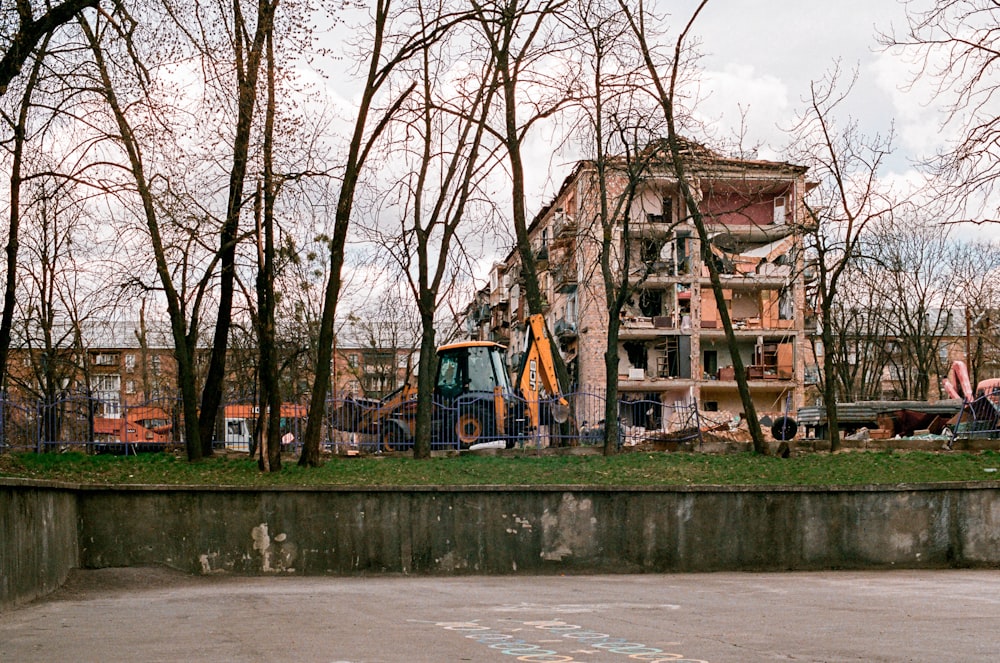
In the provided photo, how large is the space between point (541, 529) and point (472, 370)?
1349cm

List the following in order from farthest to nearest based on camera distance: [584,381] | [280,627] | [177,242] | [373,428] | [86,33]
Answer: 1. [584,381]
2. [373,428]
3. [177,242]
4. [86,33]
5. [280,627]

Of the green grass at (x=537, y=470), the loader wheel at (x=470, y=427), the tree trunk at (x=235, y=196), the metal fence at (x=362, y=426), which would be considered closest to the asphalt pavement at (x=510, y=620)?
the green grass at (x=537, y=470)

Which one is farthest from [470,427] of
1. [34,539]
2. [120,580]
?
[34,539]

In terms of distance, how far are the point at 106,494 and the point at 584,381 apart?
157ft

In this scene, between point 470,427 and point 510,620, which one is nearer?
point 510,620

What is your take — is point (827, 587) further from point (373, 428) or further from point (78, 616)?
point (373, 428)

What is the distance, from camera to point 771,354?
211ft

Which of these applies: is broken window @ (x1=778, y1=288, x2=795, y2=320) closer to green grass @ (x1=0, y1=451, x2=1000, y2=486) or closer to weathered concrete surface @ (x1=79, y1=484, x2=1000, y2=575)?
green grass @ (x1=0, y1=451, x2=1000, y2=486)

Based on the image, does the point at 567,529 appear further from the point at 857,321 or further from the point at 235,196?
the point at 857,321

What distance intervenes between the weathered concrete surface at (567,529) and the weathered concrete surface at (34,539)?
1434 mm

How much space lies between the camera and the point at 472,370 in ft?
101

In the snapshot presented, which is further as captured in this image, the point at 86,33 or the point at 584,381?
the point at 584,381

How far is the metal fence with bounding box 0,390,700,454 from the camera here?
A: 26.2 m

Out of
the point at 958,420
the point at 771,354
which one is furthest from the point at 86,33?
the point at 771,354
